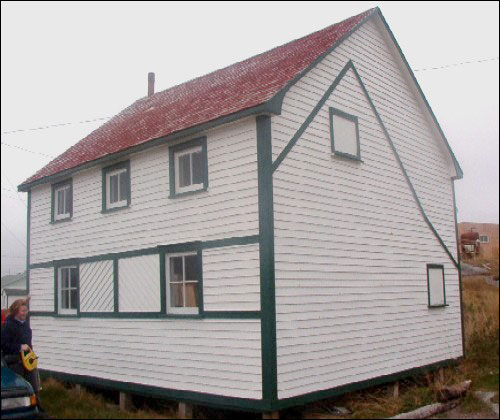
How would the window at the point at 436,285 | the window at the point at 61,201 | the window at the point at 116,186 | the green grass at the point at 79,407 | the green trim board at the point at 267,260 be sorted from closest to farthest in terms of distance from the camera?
the green trim board at the point at 267,260 < the green grass at the point at 79,407 < the window at the point at 116,186 < the window at the point at 436,285 < the window at the point at 61,201

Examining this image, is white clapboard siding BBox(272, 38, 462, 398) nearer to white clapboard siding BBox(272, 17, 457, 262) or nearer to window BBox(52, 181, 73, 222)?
white clapboard siding BBox(272, 17, 457, 262)

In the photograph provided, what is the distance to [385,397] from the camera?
12758 mm

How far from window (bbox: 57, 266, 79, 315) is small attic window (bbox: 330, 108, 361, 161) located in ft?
24.5

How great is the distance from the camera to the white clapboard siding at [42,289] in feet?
52.4

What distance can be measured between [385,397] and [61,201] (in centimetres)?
977

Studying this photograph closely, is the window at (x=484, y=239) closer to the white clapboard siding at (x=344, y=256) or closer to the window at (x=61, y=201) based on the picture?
the white clapboard siding at (x=344, y=256)

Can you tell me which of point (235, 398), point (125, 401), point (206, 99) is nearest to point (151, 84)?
point (206, 99)

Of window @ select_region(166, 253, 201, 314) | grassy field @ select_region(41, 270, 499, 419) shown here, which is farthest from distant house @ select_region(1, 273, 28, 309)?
window @ select_region(166, 253, 201, 314)

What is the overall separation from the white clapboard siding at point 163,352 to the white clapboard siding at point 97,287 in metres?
0.36

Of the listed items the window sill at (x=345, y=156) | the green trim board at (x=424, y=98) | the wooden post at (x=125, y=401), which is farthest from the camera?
the green trim board at (x=424, y=98)

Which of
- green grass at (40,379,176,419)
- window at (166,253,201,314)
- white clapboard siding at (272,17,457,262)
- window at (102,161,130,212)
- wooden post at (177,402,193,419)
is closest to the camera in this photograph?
green grass at (40,379,176,419)

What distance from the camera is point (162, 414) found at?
1174cm

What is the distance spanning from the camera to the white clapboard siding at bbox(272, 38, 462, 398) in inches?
418

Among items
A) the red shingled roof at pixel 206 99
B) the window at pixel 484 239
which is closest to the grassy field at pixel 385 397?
the window at pixel 484 239
